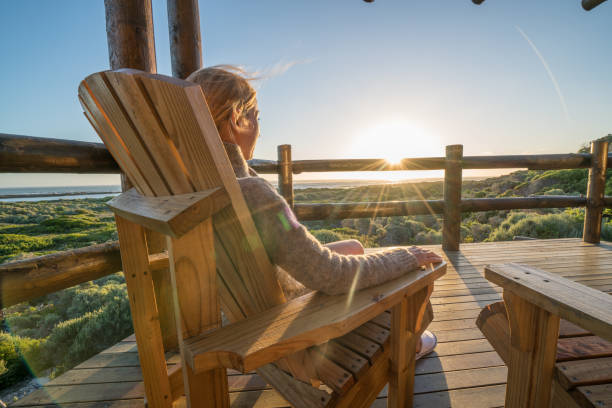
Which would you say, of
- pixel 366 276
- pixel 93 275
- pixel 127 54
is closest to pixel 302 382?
pixel 366 276

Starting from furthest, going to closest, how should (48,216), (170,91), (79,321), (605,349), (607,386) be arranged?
(48,216) < (79,321) < (605,349) < (607,386) < (170,91)

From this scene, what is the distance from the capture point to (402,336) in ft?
2.92

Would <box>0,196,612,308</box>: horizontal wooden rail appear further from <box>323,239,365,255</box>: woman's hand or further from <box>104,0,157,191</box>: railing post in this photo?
<box>323,239,365,255</box>: woman's hand

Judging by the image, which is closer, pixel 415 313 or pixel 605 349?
pixel 605 349

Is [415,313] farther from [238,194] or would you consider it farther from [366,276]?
[238,194]

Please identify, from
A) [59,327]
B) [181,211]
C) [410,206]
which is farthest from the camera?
[410,206]

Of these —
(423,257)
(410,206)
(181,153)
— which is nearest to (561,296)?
(423,257)

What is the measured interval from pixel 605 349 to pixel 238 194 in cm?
112

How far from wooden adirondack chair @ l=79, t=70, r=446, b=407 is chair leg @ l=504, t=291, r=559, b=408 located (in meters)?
0.25

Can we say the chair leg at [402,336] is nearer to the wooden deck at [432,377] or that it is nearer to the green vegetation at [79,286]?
the wooden deck at [432,377]

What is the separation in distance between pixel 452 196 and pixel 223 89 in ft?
9.77

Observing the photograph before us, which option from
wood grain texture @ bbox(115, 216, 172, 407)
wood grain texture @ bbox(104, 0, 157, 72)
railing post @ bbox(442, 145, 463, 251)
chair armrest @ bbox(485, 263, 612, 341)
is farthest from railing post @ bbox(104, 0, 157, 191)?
railing post @ bbox(442, 145, 463, 251)

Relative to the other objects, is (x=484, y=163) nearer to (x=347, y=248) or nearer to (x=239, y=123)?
(x=347, y=248)

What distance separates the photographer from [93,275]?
1214 millimetres
